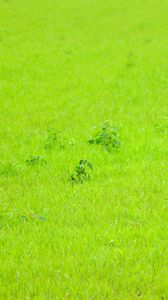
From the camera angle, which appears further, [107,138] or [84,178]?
[107,138]

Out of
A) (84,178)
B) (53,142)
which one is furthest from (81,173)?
(53,142)

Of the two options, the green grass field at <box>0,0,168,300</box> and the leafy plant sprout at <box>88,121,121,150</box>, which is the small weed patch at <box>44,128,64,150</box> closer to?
the green grass field at <box>0,0,168,300</box>

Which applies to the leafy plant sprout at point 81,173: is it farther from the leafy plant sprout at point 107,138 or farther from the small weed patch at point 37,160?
the leafy plant sprout at point 107,138

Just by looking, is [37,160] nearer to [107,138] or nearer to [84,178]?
[84,178]

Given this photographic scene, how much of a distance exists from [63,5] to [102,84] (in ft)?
71.5

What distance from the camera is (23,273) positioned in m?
7.29

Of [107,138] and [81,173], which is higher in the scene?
[107,138]

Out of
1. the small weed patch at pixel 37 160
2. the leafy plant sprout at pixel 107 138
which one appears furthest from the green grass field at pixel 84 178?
the leafy plant sprout at pixel 107 138

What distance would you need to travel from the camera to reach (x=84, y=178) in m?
10.3

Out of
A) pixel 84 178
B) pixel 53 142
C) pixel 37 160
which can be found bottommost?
pixel 84 178

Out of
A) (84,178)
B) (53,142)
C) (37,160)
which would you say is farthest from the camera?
(53,142)

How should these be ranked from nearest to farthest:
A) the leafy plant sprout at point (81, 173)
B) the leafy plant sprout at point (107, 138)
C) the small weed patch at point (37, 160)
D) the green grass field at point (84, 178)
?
the green grass field at point (84, 178), the leafy plant sprout at point (81, 173), the small weed patch at point (37, 160), the leafy plant sprout at point (107, 138)

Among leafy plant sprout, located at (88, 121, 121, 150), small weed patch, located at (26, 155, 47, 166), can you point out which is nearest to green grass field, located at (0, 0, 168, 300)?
small weed patch, located at (26, 155, 47, 166)

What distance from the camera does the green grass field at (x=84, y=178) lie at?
7270 millimetres
